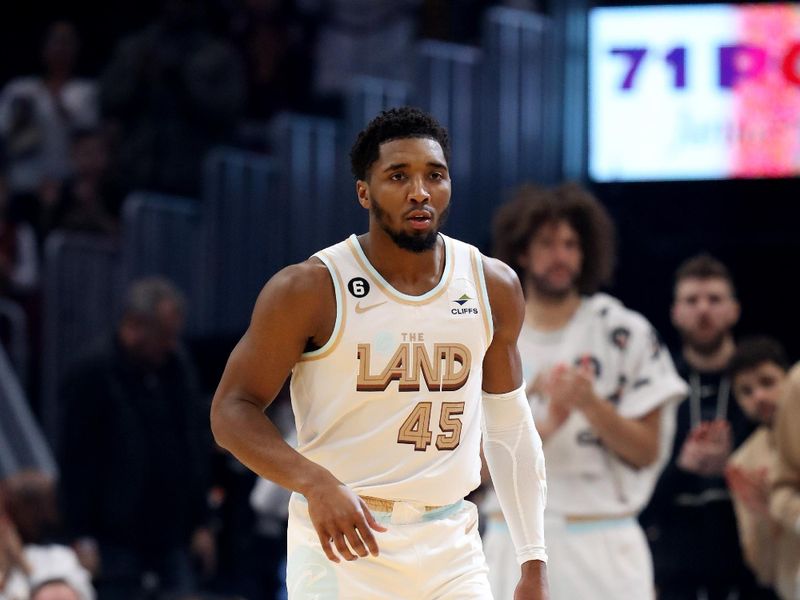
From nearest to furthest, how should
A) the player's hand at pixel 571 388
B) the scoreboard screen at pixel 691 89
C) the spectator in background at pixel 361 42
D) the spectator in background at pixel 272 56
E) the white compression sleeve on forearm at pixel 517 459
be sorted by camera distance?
1. the white compression sleeve on forearm at pixel 517 459
2. the player's hand at pixel 571 388
3. the scoreboard screen at pixel 691 89
4. the spectator in background at pixel 361 42
5. the spectator in background at pixel 272 56

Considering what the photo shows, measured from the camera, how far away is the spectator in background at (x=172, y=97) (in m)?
11.0

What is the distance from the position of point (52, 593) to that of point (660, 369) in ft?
8.95

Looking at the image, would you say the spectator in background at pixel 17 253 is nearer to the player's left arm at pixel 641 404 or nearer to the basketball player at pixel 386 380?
the player's left arm at pixel 641 404

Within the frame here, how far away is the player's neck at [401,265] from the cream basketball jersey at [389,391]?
35 mm

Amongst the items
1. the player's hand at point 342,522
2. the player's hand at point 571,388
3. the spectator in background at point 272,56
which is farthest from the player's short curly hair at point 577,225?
the spectator in background at point 272,56

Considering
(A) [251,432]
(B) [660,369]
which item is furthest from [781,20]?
(A) [251,432]

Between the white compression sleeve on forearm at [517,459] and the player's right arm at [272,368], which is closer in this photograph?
the player's right arm at [272,368]

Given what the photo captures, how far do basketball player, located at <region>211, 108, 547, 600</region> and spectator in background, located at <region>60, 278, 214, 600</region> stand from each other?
400 cm

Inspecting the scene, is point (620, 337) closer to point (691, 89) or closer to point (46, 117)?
point (691, 89)

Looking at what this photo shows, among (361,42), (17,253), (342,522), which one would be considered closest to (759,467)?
(342,522)

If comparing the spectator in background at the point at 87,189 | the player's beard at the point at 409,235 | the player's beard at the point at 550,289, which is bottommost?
the player's beard at the point at 550,289

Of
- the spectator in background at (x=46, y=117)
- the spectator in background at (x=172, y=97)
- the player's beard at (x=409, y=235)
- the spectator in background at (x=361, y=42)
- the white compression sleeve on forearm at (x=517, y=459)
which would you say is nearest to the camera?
the player's beard at (x=409, y=235)

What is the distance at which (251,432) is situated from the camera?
4164mm

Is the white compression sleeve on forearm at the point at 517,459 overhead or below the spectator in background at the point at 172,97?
below
